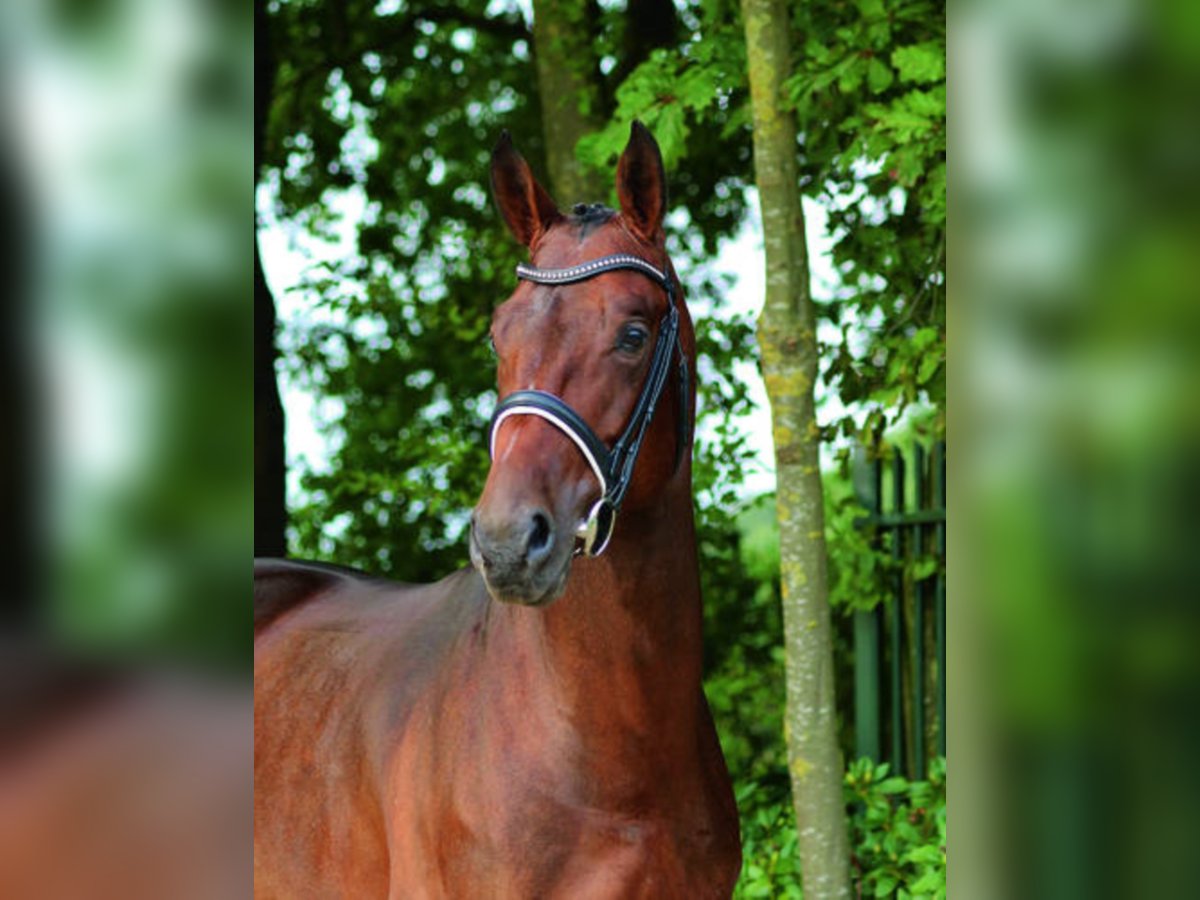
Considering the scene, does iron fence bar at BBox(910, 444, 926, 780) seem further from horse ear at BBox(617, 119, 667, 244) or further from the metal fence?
horse ear at BBox(617, 119, 667, 244)

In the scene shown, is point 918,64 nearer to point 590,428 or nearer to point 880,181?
point 880,181

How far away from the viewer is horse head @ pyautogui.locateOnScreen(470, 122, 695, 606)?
96.2 inches

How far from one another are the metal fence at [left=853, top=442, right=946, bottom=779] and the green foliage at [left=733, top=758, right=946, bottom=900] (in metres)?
0.44

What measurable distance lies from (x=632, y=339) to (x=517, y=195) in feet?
1.55

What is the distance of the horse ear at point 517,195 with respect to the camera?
3.00 metres

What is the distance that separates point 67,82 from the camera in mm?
573

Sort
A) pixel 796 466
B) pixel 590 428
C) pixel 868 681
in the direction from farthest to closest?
pixel 868 681 < pixel 796 466 < pixel 590 428

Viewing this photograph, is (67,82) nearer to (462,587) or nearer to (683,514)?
(683,514)

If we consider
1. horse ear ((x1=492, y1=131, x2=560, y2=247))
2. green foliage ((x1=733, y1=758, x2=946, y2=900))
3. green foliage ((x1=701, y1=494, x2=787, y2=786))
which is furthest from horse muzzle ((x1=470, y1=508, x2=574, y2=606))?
green foliage ((x1=701, y1=494, x2=787, y2=786))

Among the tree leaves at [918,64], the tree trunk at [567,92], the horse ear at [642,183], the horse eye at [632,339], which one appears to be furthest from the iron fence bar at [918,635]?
the horse eye at [632,339]

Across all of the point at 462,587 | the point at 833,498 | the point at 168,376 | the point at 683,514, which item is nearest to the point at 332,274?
the point at 833,498

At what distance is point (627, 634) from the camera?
2844 millimetres

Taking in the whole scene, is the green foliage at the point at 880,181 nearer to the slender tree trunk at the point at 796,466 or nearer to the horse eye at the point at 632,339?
the slender tree trunk at the point at 796,466

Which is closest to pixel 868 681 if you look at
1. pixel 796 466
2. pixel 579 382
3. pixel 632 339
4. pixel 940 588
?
pixel 940 588
